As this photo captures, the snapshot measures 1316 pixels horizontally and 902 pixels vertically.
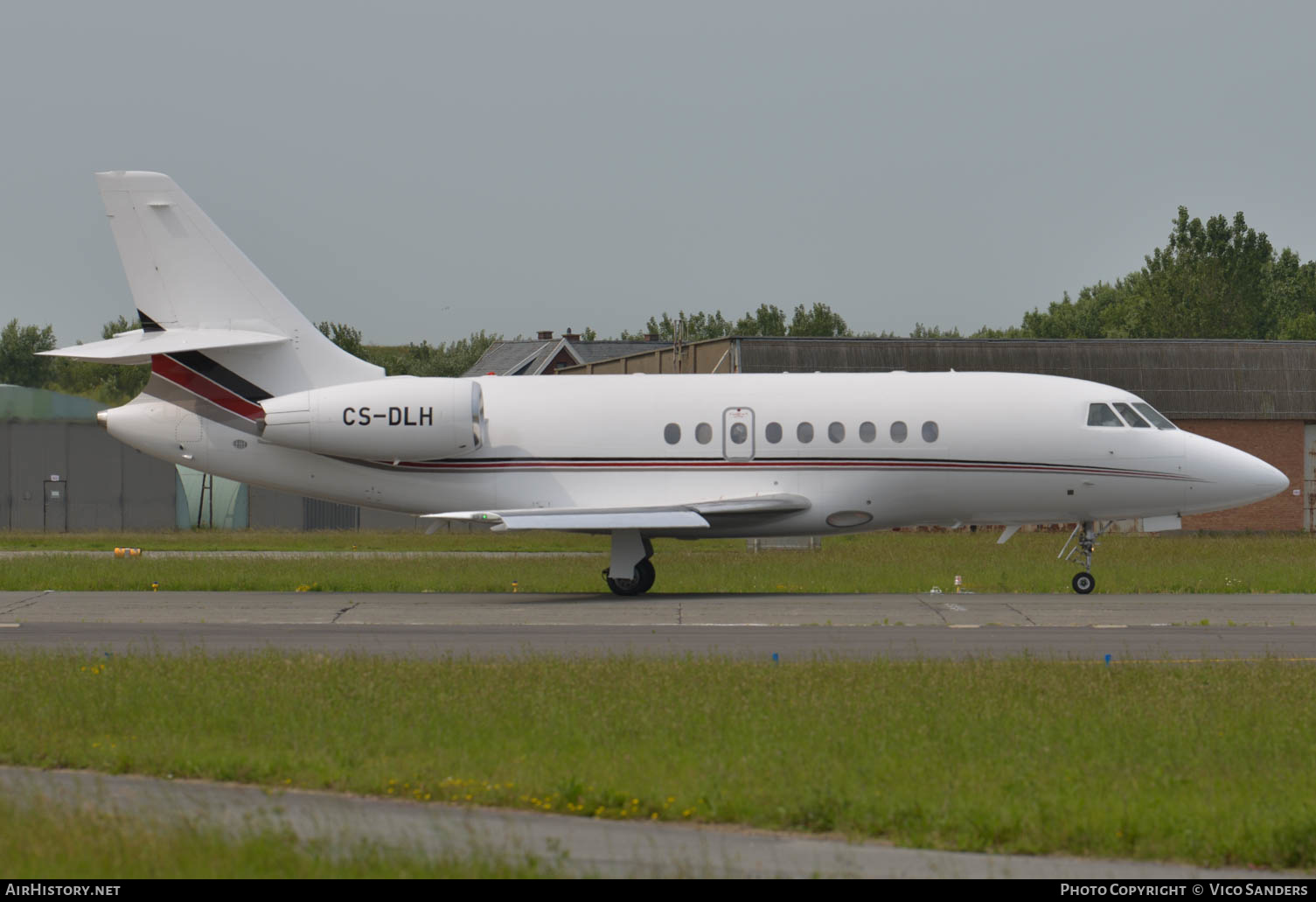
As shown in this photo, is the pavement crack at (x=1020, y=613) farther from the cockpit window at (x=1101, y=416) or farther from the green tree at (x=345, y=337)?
the green tree at (x=345, y=337)

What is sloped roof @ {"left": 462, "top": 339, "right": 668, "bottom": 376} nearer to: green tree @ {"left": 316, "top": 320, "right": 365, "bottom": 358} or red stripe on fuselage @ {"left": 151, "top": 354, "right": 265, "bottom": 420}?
green tree @ {"left": 316, "top": 320, "right": 365, "bottom": 358}

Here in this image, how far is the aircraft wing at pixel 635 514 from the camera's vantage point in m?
22.8

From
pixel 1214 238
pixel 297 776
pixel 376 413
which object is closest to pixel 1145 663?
pixel 297 776

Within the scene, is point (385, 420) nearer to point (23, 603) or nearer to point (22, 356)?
point (23, 603)

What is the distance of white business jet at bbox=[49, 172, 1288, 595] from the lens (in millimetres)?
24125

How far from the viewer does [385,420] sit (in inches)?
947

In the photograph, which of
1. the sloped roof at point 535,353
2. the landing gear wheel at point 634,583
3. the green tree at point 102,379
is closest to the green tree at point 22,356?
the green tree at point 102,379

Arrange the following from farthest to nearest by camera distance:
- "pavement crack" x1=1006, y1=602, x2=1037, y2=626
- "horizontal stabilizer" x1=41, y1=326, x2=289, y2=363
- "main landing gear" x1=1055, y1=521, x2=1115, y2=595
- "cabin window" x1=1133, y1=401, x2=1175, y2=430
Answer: "cabin window" x1=1133, y1=401, x2=1175, y2=430 < "horizontal stabilizer" x1=41, y1=326, x2=289, y2=363 < "main landing gear" x1=1055, y1=521, x2=1115, y2=595 < "pavement crack" x1=1006, y1=602, x2=1037, y2=626

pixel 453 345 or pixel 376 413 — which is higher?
pixel 453 345

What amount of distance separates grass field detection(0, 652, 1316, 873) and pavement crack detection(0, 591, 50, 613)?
728 centimetres

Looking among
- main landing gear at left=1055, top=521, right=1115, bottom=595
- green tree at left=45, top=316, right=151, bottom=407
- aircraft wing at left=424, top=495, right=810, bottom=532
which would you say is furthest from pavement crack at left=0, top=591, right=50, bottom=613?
green tree at left=45, top=316, right=151, bottom=407

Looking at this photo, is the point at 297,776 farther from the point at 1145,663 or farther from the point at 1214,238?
the point at 1214,238

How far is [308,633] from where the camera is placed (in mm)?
18094

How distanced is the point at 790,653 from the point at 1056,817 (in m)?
7.65
